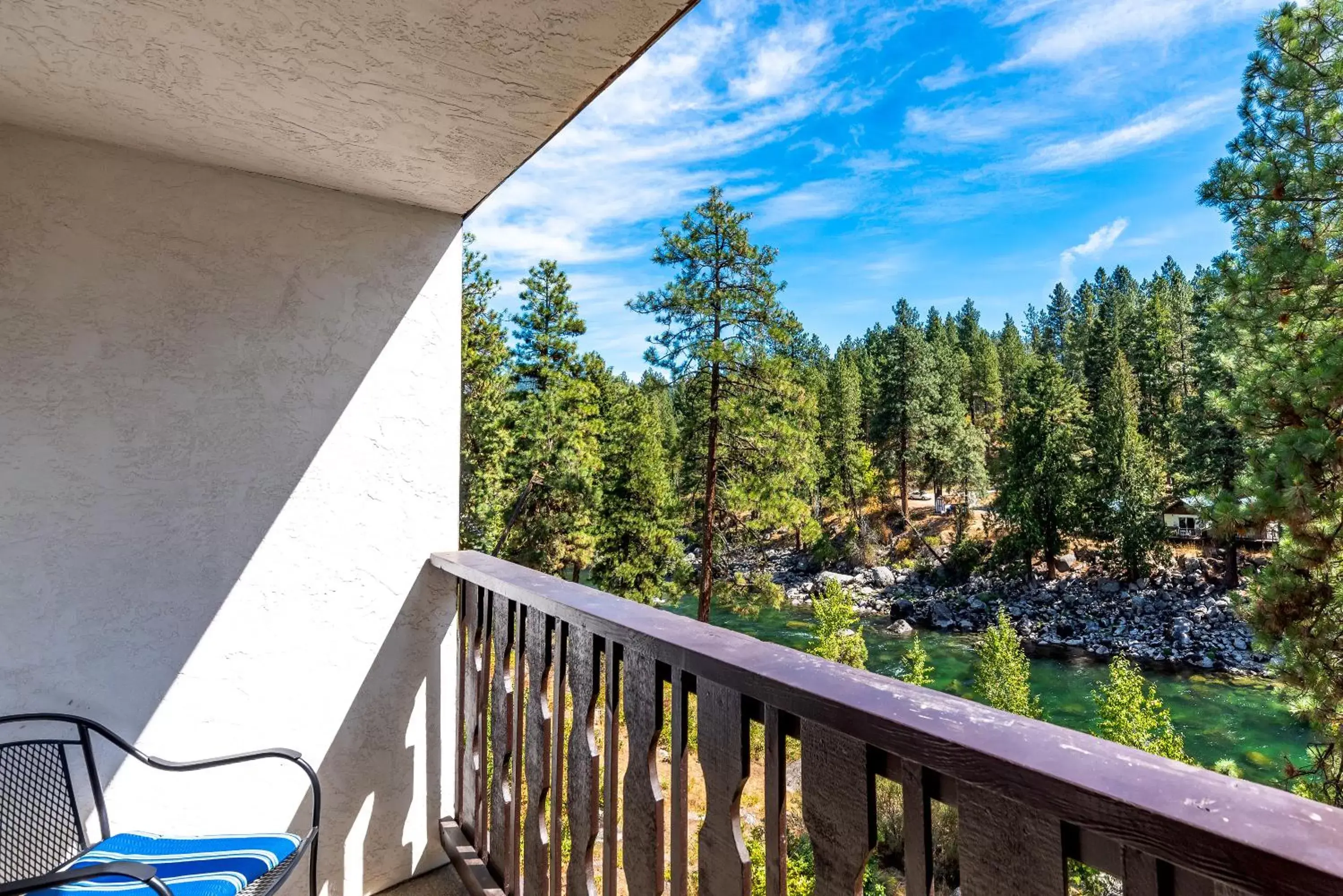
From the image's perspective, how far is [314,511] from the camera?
2.09 meters

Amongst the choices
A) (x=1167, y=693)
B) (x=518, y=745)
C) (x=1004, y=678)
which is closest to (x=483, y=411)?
(x=1004, y=678)

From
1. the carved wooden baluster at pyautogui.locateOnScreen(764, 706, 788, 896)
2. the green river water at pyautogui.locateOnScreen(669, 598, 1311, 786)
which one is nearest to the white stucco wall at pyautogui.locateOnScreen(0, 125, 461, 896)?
the carved wooden baluster at pyautogui.locateOnScreen(764, 706, 788, 896)

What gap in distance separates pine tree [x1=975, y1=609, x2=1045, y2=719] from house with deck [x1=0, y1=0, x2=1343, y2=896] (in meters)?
12.8

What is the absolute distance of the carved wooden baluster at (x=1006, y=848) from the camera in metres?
0.60

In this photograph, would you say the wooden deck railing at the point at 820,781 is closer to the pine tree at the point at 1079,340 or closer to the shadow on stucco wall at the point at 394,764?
the shadow on stucco wall at the point at 394,764

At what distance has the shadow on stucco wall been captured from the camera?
2.09m

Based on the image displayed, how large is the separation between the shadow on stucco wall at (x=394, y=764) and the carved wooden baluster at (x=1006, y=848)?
1.91 metres

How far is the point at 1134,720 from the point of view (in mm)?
10148

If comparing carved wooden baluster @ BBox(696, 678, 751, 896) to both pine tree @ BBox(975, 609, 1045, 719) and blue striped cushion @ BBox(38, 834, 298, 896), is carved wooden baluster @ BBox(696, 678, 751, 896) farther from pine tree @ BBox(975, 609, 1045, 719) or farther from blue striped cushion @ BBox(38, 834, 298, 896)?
pine tree @ BBox(975, 609, 1045, 719)

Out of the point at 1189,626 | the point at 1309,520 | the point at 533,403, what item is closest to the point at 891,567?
the point at 1189,626

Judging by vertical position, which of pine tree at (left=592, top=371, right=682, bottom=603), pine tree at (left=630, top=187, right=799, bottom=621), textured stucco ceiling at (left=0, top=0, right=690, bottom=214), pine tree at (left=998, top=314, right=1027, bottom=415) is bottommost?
pine tree at (left=592, top=371, right=682, bottom=603)

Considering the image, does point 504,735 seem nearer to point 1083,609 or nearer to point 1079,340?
point 1083,609

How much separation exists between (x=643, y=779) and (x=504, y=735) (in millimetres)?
730

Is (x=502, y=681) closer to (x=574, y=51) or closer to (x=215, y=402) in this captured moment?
(x=215, y=402)
